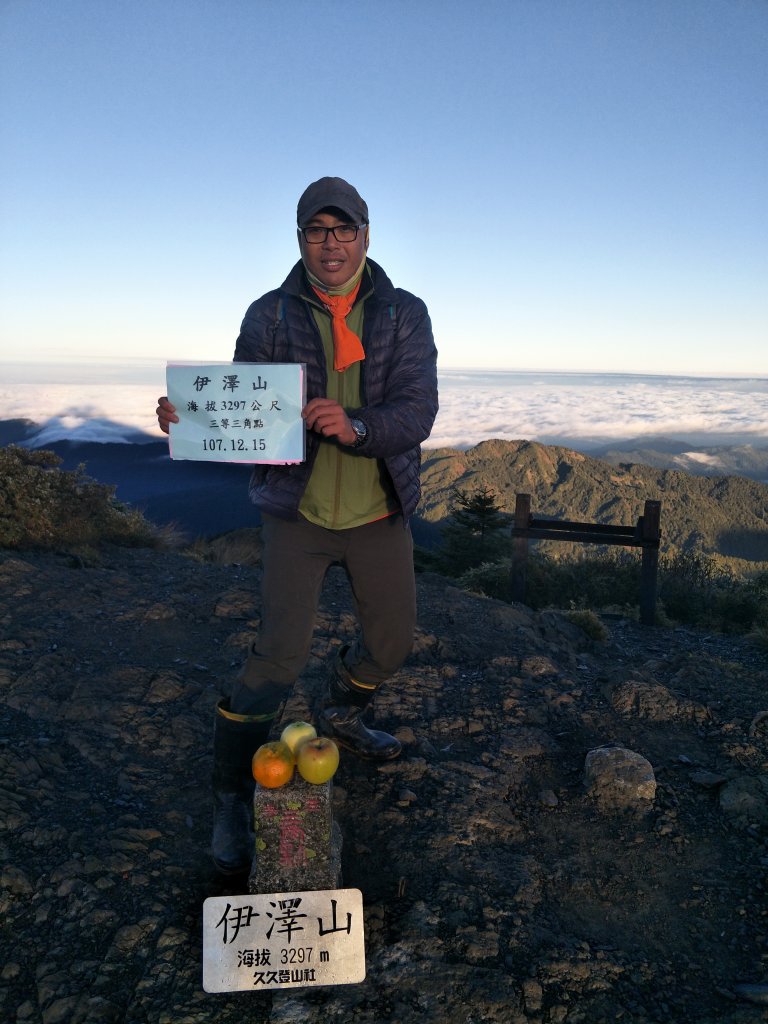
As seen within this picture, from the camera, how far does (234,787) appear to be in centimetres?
336

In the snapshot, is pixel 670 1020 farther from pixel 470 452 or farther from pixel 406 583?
pixel 470 452

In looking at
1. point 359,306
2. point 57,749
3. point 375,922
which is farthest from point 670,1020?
point 57,749

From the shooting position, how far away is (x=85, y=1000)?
104 inches

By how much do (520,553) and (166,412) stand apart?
7623 millimetres

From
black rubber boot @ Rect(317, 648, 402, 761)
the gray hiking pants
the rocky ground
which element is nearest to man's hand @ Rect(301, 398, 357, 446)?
the gray hiking pants

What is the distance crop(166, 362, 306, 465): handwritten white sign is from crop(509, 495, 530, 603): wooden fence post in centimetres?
722

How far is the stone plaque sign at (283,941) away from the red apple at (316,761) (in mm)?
412

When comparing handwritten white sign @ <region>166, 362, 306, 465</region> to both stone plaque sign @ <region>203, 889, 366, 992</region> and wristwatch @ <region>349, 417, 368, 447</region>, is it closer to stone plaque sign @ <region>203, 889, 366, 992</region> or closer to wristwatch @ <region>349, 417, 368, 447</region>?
wristwatch @ <region>349, 417, 368, 447</region>

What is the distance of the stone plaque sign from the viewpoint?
104 inches

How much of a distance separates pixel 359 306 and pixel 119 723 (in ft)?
10.0

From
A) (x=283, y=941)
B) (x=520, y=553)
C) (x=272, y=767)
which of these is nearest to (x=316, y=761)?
(x=272, y=767)

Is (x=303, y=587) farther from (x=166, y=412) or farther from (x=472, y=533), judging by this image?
(x=472, y=533)

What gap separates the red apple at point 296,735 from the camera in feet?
9.71

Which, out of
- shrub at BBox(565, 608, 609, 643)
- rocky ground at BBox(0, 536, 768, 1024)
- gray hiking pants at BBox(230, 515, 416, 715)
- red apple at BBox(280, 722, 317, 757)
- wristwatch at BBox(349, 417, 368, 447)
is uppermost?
wristwatch at BBox(349, 417, 368, 447)
